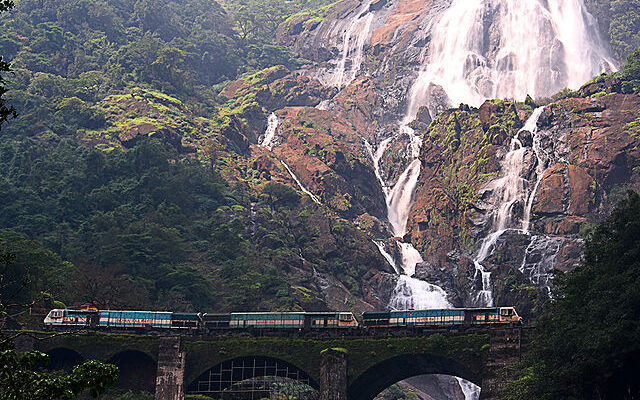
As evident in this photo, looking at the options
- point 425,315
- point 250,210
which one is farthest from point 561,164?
point 425,315

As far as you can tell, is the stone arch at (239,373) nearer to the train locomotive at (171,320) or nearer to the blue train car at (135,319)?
the train locomotive at (171,320)

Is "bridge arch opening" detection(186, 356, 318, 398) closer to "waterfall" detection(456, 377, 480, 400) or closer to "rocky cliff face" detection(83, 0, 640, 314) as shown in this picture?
"rocky cliff face" detection(83, 0, 640, 314)

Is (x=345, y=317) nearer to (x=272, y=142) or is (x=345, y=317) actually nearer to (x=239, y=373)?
(x=239, y=373)

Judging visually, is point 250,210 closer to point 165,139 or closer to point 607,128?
point 165,139

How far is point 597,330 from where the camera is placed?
44719 millimetres

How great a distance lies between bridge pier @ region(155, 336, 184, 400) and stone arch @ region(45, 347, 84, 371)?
8445 mm

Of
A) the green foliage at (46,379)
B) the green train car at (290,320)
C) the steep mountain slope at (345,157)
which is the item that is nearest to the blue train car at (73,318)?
the green train car at (290,320)

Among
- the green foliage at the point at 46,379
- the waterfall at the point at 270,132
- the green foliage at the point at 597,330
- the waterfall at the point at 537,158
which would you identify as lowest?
the green foliage at the point at 46,379

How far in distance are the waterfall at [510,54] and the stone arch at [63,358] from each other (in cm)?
12653

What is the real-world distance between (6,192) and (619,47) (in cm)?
15087

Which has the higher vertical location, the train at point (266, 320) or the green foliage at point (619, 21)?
the green foliage at point (619, 21)

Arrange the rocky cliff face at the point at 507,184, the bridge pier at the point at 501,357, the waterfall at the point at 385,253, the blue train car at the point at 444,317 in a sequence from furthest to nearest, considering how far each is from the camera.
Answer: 1. the waterfall at the point at 385,253
2. the rocky cliff face at the point at 507,184
3. the blue train car at the point at 444,317
4. the bridge pier at the point at 501,357

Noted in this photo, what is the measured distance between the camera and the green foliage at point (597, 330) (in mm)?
43281

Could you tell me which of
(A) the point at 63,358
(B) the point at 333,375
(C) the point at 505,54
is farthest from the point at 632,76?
(A) the point at 63,358
